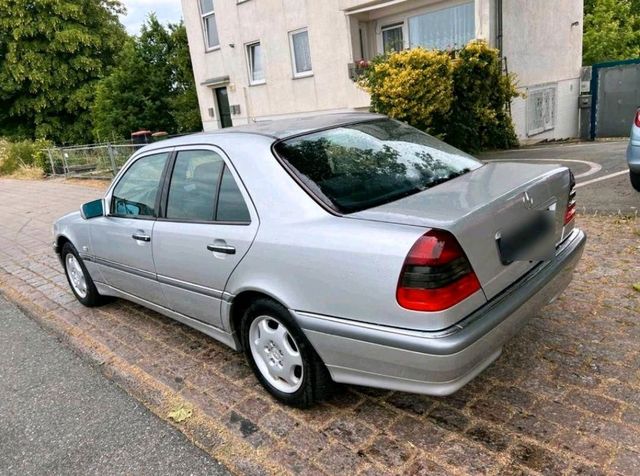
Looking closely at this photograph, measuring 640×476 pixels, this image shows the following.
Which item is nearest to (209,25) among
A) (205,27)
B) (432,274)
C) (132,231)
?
(205,27)

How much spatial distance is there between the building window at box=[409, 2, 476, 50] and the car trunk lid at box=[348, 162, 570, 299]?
1023 centimetres

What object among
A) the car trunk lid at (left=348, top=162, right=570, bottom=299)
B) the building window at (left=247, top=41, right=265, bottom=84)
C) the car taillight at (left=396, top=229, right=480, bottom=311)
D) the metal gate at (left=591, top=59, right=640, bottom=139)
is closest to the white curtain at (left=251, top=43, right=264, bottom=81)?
the building window at (left=247, top=41, right=265, bottom=84)

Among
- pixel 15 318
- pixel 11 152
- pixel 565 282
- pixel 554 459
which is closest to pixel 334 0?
pixel 15 318

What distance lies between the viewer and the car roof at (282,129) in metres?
3.06

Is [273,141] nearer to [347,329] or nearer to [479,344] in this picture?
[347,329]

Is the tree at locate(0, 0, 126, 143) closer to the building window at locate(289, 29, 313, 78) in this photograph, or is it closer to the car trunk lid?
the building window at locate(289, 29, 313, 78)

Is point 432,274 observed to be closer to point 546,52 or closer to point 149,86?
point 546,52

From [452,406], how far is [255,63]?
16.2 meters

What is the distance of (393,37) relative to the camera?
14016mm

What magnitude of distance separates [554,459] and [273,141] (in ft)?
7.04

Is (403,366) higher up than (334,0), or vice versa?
(334,0)

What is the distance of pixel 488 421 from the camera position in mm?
2553

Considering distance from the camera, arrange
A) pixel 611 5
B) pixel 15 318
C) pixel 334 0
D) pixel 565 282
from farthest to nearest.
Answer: pixel 611 5
pixel 334 0
pixel 15 318
pixel 565 282

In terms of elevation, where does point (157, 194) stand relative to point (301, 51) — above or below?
below
